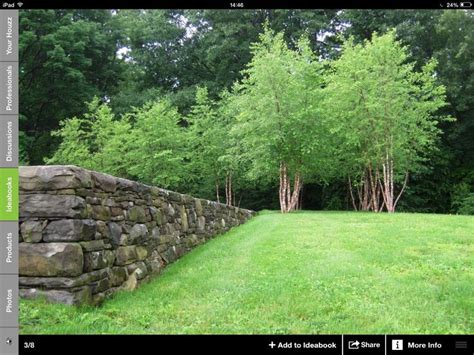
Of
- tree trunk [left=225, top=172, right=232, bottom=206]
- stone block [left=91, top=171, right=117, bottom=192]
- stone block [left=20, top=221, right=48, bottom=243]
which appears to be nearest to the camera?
stone block [left=20, top=221, right=48, bottom=243]

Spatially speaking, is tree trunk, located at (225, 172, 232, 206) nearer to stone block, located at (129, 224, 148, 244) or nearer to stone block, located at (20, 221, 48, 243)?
stone block, located at (129, 224, 148, 244)

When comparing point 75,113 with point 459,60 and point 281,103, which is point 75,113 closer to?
point 281,103

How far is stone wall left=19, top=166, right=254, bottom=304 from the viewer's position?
492 cm

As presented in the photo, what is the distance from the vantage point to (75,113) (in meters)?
35.1

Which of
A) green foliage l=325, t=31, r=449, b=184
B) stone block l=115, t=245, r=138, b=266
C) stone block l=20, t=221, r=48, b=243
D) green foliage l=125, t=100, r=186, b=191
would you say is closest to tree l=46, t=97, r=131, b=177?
green foliage l=125, t=100, r=186, b=191

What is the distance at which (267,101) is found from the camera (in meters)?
21.9

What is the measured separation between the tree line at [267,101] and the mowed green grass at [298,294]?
44.7ft

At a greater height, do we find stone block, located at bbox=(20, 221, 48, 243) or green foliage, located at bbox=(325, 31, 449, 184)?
green foliage, located at bbox=(325, 31, 449, 184)

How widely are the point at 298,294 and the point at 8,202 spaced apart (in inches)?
151

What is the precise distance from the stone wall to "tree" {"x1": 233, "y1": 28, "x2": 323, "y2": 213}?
1557cm

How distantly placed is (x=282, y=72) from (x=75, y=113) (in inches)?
805

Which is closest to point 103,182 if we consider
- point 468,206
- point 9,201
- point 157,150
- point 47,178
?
point 47,178
